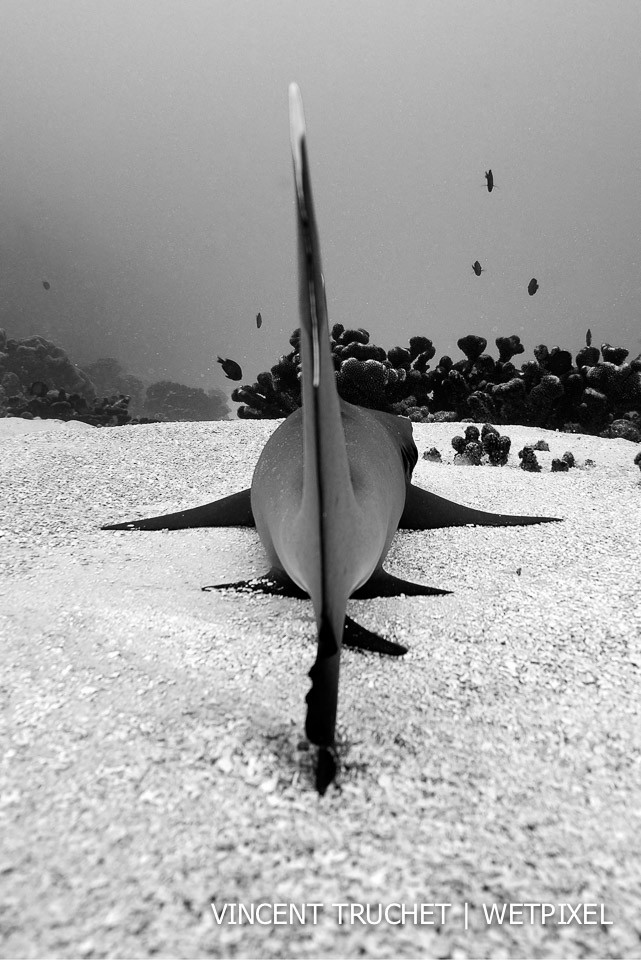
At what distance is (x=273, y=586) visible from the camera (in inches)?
71.1

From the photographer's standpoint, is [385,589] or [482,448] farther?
[482,448]

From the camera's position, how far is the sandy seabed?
65 centimetres

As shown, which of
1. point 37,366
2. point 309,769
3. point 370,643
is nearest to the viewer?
point 309,769

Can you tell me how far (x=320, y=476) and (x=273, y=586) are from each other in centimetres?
99

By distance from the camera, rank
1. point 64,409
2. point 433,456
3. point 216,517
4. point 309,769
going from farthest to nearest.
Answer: point 64,409 < point 433,456 < point 216,517 < point 309,769

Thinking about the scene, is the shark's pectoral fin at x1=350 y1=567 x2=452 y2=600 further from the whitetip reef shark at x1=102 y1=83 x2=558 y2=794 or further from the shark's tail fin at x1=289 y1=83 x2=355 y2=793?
the shark's tail fin at x1=289 y1=83 x2=355 y2=793

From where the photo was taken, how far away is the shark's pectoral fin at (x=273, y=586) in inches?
68.9

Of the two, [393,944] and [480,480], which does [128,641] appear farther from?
[480,480]

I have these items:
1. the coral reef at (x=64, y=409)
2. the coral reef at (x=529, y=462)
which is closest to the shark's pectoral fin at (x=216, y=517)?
the coral reef at (x=529, y=462)

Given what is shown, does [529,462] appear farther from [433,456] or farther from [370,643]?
[370,643]

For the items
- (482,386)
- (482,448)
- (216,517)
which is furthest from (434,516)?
(482,386)

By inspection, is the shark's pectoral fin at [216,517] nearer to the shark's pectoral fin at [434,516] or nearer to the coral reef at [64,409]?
the shark's pectoral fin at [434,516]

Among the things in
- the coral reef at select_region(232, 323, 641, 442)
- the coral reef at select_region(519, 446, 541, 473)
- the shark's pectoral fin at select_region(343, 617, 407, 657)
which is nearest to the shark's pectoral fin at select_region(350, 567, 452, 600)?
the shark's pectoral fin at select_region(343, 617, 407, 657)

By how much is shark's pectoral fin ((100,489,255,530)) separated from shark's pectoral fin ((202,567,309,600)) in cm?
82
